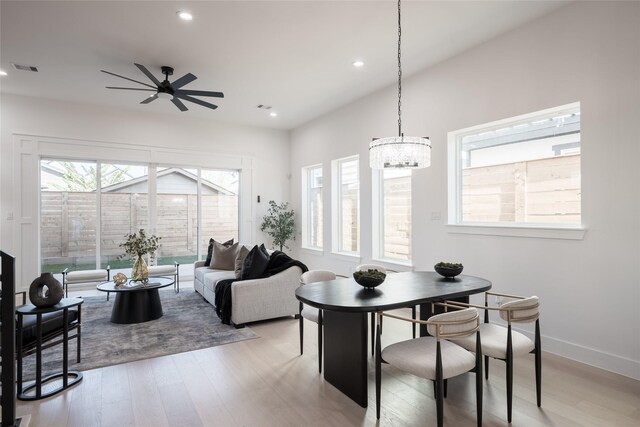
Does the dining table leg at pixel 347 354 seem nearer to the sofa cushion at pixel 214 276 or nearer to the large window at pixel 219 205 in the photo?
the sofa cushion at pixel 214 276

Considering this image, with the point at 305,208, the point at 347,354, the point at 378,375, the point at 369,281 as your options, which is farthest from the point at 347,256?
the point at 378,375

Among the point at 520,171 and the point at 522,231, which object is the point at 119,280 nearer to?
the point at 522,231

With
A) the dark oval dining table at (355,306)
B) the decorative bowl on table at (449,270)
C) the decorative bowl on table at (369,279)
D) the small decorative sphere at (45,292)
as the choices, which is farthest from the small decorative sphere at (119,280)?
the decorative bowl on table at (449,270)

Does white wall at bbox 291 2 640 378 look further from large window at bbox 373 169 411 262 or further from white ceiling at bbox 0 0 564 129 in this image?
large window at bbox 373 169 411 262

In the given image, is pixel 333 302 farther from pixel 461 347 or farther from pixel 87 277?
pixel 87 277

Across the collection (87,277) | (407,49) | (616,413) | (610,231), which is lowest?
(616,413)

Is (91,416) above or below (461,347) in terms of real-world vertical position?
below

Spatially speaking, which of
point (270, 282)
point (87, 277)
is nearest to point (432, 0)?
point (270, 282)

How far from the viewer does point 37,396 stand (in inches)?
97.8

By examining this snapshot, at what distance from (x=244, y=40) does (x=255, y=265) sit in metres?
2.56

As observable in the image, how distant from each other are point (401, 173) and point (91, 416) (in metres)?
4.40

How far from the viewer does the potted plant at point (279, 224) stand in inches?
298

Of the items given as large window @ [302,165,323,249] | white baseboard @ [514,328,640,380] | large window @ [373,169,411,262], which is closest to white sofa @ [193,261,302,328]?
large window @ [373,169,411,262]

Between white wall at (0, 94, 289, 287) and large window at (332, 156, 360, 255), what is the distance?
6.00ft
